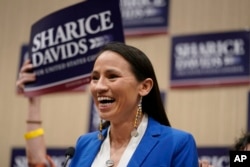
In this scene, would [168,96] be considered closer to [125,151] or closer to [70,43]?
[70,43]

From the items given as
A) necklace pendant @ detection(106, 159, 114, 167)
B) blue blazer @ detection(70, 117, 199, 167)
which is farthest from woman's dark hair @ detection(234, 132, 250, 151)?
necklace pendant @ detection(106, 159, 114, 167)

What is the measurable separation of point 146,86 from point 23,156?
10.8ft

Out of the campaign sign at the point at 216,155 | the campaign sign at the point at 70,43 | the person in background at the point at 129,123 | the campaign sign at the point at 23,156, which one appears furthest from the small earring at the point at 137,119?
the campaign sign at the point at 23,156

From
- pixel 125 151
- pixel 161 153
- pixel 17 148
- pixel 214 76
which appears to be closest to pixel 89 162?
pixel 125 151

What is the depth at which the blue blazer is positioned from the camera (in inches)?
74.0

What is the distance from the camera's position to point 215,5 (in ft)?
15.1

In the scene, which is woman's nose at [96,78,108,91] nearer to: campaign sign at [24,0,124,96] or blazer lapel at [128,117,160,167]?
blazer lapel at [128,117,160,167]

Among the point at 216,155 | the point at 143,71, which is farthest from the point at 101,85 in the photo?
the point at 216,155

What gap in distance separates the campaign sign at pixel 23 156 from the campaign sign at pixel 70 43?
6.57 feet

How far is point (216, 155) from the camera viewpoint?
4297 mm

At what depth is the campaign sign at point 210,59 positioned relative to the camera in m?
4.31

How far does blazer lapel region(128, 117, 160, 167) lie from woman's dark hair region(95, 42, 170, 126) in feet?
0.29

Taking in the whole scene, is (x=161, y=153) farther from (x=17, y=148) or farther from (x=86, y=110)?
(x=17, y=148)

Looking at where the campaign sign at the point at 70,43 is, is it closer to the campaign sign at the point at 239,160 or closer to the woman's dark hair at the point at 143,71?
the woman's dark hair at the point at 143,71
